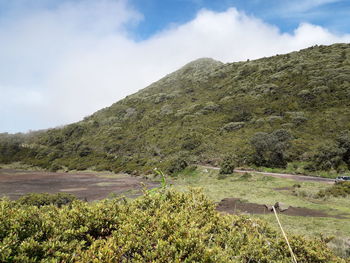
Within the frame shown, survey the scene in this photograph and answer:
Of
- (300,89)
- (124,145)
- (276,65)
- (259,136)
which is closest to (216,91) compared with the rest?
(276,65)

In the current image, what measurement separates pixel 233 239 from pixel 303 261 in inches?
59.9

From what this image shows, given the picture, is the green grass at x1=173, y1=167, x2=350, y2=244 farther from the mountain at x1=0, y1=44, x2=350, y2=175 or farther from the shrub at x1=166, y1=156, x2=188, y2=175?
the mountain at x1=0, y1=44, x2=350, y2=175

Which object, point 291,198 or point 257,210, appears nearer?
point 257,210

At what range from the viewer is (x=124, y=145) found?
61.0m

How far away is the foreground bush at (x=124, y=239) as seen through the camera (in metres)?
2.65

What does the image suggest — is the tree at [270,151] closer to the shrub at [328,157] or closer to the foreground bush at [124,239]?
the shrub at [328,157]

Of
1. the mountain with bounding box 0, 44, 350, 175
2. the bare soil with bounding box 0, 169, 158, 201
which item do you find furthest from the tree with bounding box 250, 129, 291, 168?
the bare soil with bounding box 0, 169, 158, 201

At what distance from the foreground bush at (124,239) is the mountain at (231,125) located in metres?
27.8

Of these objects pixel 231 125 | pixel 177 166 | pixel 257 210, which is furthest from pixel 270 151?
pixel 257 210

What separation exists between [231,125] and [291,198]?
3386 cm

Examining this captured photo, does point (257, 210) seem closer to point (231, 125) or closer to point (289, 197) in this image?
point (289, 197)

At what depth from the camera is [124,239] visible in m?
3.01

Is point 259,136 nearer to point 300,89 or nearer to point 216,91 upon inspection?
point 300,89

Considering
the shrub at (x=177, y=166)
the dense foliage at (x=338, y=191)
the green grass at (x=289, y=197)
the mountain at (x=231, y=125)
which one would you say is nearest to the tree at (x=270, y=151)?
the mountain at (x=231, y=125)
